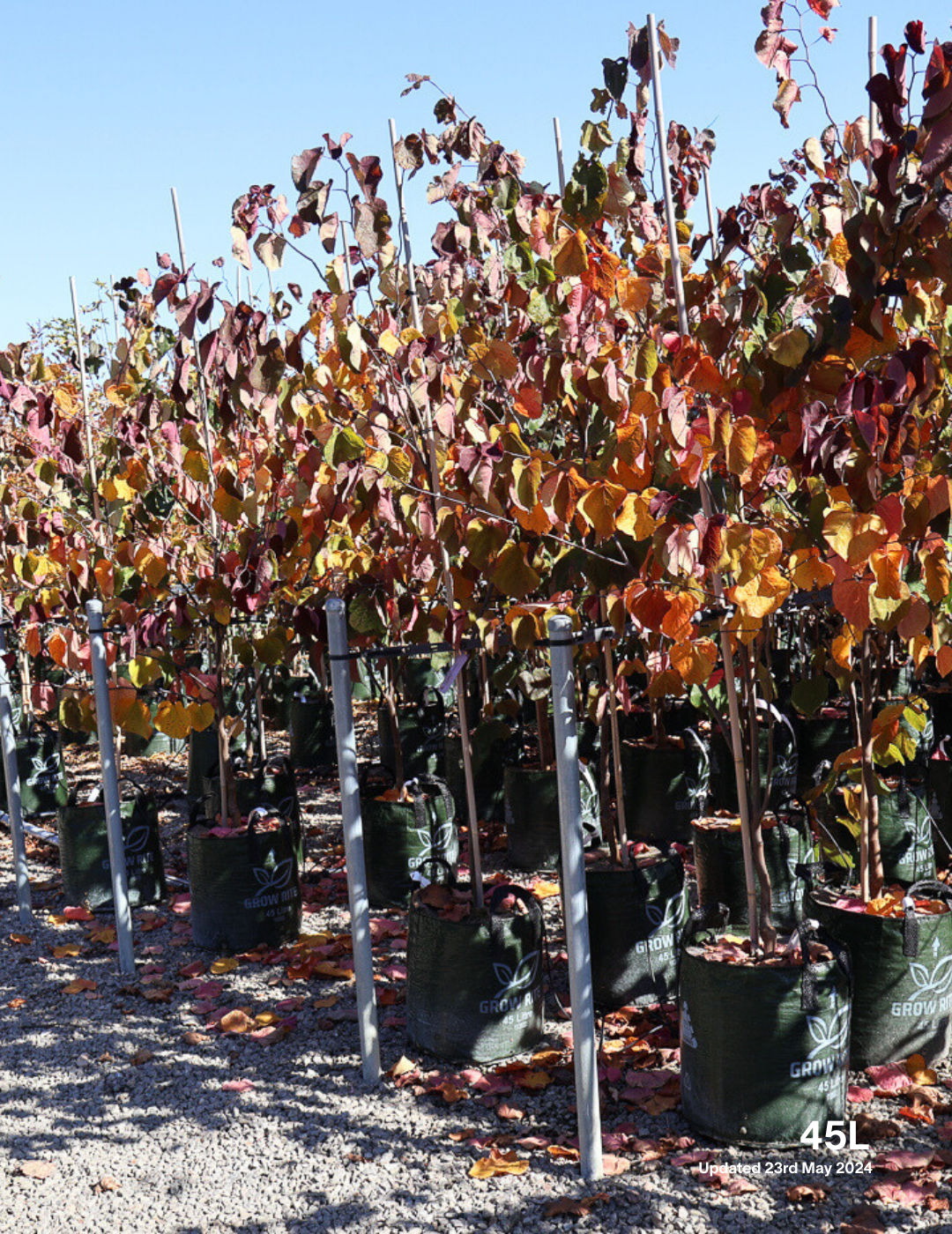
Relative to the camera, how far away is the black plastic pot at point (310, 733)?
23.7ft

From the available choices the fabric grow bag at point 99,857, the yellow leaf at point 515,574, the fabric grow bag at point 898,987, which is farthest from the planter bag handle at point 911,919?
the fabric grow bag at point 99,857

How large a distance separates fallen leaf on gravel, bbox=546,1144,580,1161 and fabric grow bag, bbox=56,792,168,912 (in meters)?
2.64

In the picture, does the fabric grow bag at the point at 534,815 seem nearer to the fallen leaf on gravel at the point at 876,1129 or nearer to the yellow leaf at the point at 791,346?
the fallen leaf on gravel at the point at 876,1129

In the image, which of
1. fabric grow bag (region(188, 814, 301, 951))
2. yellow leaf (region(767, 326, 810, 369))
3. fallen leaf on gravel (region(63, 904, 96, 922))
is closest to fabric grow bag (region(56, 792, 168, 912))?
fallen leaf on gravel (region(63, 904, 96, 922))

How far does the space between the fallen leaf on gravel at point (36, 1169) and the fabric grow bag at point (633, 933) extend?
1542 mm

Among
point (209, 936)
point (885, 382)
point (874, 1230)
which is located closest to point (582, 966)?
point (874, 1230)

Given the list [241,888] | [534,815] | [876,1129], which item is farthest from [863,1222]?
[534,815]

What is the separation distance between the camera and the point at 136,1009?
3574 mm

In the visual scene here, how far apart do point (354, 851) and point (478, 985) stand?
1.63 ft

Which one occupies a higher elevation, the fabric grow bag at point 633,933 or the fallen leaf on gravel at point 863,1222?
the fabric grow bag at point 633,933

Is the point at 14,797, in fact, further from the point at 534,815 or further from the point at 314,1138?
the point at 314,1138

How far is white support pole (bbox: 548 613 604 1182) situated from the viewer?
2418 mm

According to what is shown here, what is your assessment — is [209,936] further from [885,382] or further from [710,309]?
[885,382]

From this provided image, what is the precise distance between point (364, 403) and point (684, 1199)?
2.58 meters
